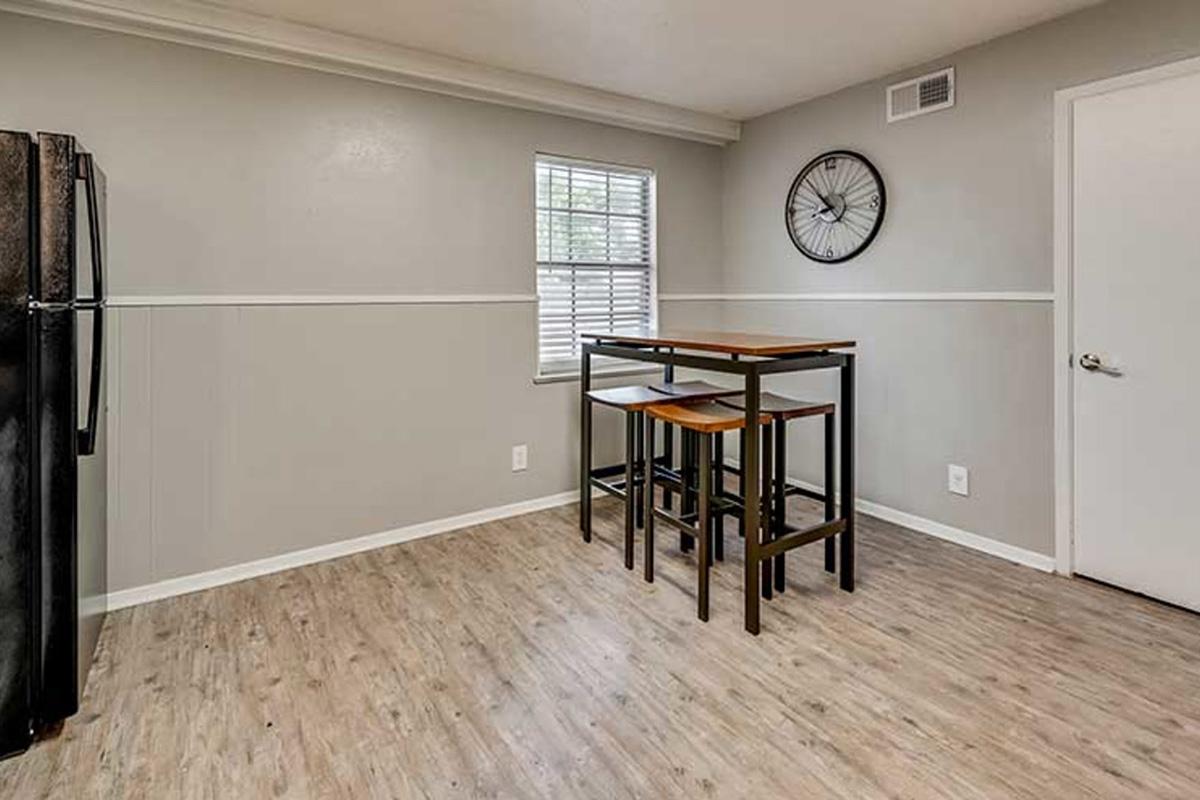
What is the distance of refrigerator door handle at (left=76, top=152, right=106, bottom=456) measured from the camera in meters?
1.92

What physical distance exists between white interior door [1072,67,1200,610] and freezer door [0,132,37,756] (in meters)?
3.48

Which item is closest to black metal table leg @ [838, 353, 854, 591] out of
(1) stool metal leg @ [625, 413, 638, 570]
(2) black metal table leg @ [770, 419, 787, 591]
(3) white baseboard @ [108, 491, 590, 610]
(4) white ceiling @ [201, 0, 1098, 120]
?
(2) black metal table leg @ [770, 419, 787, 591]

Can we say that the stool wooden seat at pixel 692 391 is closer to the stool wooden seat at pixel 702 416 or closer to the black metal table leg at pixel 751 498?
the stool wooden seat at pixel 702 416

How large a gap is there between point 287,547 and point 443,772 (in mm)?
1655

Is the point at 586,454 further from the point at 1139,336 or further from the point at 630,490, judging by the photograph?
the point at 1139,336

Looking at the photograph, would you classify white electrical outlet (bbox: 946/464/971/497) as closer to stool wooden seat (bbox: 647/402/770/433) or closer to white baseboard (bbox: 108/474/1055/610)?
white baseboard (bbox: 108/474/1055/610)

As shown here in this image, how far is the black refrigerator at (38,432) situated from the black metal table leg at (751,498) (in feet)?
6.51

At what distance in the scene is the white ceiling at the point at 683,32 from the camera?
2.56 metres

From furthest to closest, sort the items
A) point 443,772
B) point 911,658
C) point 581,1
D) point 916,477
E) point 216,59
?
point 916,477, point 216,59, point 581,1, point 911,658, point 443,772

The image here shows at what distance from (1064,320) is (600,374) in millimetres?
2235

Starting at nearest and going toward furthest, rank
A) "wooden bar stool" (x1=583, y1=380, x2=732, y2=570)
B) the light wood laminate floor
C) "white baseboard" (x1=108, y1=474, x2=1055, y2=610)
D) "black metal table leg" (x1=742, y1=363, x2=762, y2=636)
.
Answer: the light wood laminate floor, "black metal table leg" (x1=742, y1=363, x2=762, y2=636), "white baseboard" (x1=108, y1=474, x2=1055, y2=610), "wooden bar stool" (x1=583, y1=380, x2=732, y2=570)

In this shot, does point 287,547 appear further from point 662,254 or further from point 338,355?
point 662,254

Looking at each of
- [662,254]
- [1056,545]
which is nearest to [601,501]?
[662,254]

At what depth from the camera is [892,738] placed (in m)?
1.80
